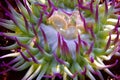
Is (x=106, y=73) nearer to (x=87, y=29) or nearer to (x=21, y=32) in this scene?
(x=87, y=29)

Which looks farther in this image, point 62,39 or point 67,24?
point 67,24

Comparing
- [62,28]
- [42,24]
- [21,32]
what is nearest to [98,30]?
[62,28]

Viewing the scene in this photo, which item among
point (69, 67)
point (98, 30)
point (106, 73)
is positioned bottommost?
point (106, 73)

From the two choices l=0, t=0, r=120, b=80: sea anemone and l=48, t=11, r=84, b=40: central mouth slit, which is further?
l=48, t=11, r=84, b=40: central mouth slit

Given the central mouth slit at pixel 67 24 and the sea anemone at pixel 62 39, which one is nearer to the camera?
the sea anemone at pixel 62 39
